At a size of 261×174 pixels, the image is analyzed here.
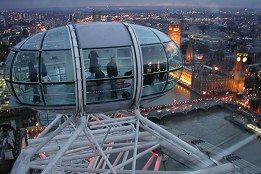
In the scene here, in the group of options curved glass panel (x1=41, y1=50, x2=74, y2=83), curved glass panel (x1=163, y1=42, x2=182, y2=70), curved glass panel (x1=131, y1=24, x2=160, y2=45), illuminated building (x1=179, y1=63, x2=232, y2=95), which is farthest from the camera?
illuminated building (x1=179, y1=63, x2=232, y2=95)

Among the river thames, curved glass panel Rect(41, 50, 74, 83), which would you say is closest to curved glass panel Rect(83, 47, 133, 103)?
curved glass panel Rect(41, 50, 74, 83)

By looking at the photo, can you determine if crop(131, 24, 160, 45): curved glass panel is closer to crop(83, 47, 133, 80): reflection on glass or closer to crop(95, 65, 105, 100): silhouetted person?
crop(83, 47, 133, 80): reflection on glass

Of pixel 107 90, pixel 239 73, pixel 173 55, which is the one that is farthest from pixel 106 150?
pixel 239 73

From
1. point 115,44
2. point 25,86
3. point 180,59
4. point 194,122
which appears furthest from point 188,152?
point 194,122

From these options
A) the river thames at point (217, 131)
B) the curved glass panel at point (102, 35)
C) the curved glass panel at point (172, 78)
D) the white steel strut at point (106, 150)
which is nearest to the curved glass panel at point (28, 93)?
the white steel strut at point (106, 150)

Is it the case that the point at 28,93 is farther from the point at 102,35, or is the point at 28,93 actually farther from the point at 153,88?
the point at 153,88

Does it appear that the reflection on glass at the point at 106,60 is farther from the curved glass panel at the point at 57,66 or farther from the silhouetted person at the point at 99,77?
the curved glass panel at the point at 57,66
